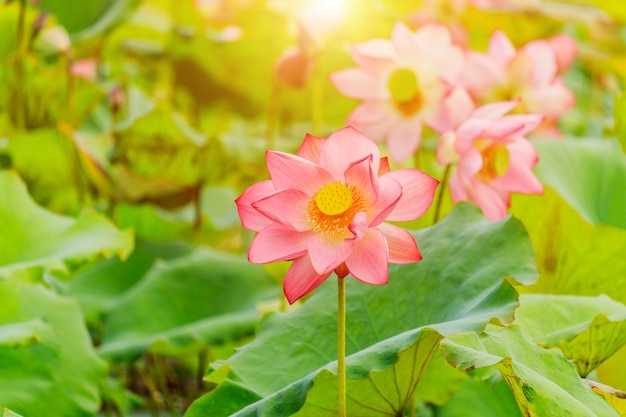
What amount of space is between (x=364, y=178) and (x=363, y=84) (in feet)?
1.52

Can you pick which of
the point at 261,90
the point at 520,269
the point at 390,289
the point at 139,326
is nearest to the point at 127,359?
the point at 139,326

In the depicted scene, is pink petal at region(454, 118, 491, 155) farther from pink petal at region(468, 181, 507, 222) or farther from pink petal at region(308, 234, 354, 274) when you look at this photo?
pink petal at region(308, 234, 354, 274)

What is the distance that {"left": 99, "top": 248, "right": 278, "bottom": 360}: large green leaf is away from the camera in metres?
1.19

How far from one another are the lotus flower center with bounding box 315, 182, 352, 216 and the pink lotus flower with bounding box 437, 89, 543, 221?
27 centimetres

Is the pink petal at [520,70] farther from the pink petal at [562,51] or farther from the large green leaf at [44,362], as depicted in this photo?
the large green leaf at [44,362]

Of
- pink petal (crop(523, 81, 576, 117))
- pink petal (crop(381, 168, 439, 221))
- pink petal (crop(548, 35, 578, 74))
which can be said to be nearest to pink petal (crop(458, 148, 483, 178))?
pink petal (crop(381, 168, 439, 221))

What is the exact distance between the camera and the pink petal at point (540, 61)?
1.15 meters

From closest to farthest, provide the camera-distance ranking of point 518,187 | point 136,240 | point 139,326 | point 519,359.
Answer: point 519,359 < point 518,187 < point 139,326 < point 136,240

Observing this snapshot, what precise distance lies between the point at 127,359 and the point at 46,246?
176 mm

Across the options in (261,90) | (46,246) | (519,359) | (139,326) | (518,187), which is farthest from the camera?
(261,90)

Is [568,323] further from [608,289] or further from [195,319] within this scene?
[195,319]

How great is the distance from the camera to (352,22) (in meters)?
1.75

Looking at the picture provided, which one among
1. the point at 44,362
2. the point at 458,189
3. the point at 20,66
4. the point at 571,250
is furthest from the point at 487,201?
the point at 20,66

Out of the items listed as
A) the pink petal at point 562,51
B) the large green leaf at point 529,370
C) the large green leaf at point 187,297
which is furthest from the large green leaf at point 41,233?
the pink petal at point 562,51
